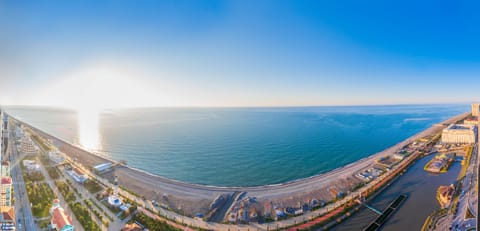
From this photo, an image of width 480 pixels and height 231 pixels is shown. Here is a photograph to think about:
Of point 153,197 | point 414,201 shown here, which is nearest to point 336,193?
point 414,201

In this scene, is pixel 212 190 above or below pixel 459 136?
below

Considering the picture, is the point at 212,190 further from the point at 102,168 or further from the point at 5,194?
the point at 5,194

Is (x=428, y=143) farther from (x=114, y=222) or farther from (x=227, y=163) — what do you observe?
(x=114, y=222)

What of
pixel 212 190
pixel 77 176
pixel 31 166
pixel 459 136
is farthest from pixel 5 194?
pixel 459 136

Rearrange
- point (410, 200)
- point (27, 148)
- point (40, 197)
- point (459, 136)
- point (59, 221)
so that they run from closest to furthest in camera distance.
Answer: point (59, 221) → point (40, 197) → point (410, 200) → point (27, 148) → point (459, 136)

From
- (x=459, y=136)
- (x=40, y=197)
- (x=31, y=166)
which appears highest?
(x=459, y=136)

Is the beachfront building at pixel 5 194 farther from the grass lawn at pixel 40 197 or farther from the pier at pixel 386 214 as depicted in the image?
the pier at pixel 386 214
